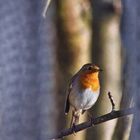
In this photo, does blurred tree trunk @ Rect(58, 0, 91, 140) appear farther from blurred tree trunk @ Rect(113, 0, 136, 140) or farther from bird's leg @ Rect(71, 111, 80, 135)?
blurred tree trunk @ Rect(113, 0, 136, 140)

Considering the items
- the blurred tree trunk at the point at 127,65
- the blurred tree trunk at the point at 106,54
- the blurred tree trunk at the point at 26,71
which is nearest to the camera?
the blurred tree trunk at the point at 127,65

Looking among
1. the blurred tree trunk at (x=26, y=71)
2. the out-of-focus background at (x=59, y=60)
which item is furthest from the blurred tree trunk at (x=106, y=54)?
the blurred tree trunk at (x=26, y=71)

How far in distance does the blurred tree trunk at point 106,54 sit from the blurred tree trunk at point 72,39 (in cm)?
5

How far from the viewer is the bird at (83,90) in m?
A: 2.76

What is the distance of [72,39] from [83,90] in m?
0.27

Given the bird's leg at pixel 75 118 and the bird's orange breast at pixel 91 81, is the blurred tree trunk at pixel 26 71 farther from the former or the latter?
the bird's orange breast at pixel 91 81

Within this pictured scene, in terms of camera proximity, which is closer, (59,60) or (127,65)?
(127,65)

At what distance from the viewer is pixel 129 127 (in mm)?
2553

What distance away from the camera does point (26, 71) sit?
3154 mm

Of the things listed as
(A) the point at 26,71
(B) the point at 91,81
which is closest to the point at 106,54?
(B) the point at 91,81

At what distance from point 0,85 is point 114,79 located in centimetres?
79

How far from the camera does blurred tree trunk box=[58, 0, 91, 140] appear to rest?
287 cm

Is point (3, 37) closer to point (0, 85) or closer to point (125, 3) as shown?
point (0, 85)

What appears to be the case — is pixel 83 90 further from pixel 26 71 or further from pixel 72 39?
pixel 26 71
